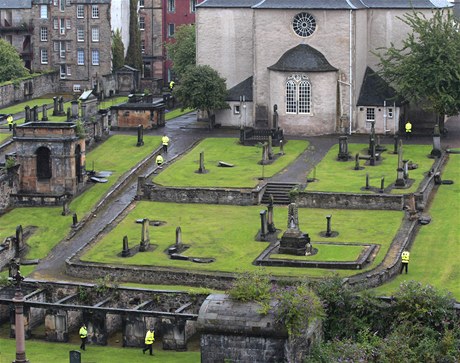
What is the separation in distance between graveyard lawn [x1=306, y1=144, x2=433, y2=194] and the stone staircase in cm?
129

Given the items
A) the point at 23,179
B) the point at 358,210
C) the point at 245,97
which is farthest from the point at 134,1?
the point at 358,210

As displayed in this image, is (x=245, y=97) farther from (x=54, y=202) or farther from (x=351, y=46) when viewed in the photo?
(x=54, y=202)

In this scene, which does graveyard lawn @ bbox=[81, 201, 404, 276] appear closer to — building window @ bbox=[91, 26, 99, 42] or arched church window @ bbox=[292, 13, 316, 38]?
arched church window @ bbox=[292, 13, 316, 38]

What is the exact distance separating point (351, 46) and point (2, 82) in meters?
35.5

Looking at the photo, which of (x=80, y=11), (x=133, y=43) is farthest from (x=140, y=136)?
(x=80, y=11)

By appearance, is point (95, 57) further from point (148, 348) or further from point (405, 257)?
point (148, 348)

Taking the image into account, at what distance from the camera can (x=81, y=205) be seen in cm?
8706

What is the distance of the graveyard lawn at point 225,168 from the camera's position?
88.3 m

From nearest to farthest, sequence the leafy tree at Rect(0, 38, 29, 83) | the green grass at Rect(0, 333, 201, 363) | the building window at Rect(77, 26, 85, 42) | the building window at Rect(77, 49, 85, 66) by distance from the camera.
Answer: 1. the green grass at Rect(0, 333, 201, 363)
2. the leafy tree at Rect(0, 38, 29, 83)
3. the building window at Rect(77, 26, 85, 42)
4. the building window at Rect(77, 49, 85, 66)

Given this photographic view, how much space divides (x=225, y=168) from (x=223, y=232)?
1334 cm

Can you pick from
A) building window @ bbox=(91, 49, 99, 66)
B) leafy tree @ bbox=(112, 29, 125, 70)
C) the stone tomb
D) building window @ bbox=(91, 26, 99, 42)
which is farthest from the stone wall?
the stone tomb

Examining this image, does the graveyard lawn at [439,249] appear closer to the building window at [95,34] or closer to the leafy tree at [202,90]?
the leafy tree at [202,90]

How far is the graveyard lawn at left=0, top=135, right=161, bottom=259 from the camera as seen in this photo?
81750mm

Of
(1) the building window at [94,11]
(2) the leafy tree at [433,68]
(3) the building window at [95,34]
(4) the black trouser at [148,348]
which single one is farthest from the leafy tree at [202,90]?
(4) the black trouser at [148,348]
